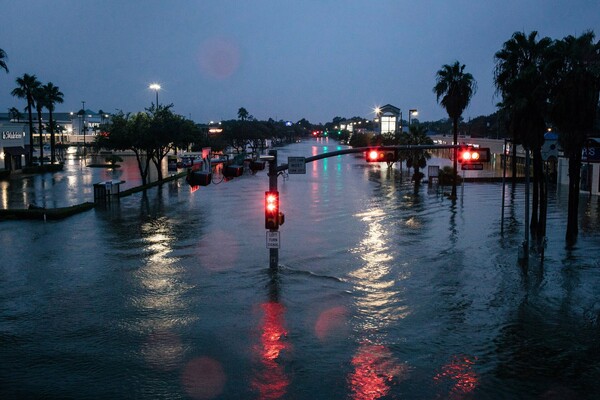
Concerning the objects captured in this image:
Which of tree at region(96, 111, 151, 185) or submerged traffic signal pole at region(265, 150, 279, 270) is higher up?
tree at region(96, 111, 151, 185)

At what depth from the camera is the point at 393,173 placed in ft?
242

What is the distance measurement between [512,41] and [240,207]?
2078 cm

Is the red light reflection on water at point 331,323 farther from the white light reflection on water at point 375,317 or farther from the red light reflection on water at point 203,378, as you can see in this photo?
the red light reflection on water at point 203,378

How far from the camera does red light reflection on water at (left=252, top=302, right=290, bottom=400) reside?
12031 mm

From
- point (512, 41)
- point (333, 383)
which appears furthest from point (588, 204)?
point (333, 383)

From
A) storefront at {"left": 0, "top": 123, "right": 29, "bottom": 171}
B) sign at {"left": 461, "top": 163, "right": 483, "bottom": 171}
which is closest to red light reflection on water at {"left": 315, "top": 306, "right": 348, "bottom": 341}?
sign at {"left": 461, "top": 163, "right": 483, "bottom": 171}

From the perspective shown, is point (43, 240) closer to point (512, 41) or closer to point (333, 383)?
point (333, 383)

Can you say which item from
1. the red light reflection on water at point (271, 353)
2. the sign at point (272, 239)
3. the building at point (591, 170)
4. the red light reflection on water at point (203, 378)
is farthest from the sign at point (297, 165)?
the building at point (591, 170)

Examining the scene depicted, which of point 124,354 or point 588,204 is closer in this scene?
point 124,354

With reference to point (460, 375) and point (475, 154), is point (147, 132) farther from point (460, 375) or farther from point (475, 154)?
point (460, 375)

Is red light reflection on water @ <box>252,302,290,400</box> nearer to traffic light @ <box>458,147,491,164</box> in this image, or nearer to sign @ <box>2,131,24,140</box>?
traffic light @ <box>458,147,491,164</box>

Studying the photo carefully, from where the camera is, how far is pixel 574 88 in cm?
2489

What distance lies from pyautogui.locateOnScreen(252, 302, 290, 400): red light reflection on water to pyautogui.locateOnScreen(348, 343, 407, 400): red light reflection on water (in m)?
1.59

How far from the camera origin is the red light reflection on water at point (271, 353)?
1203cm
